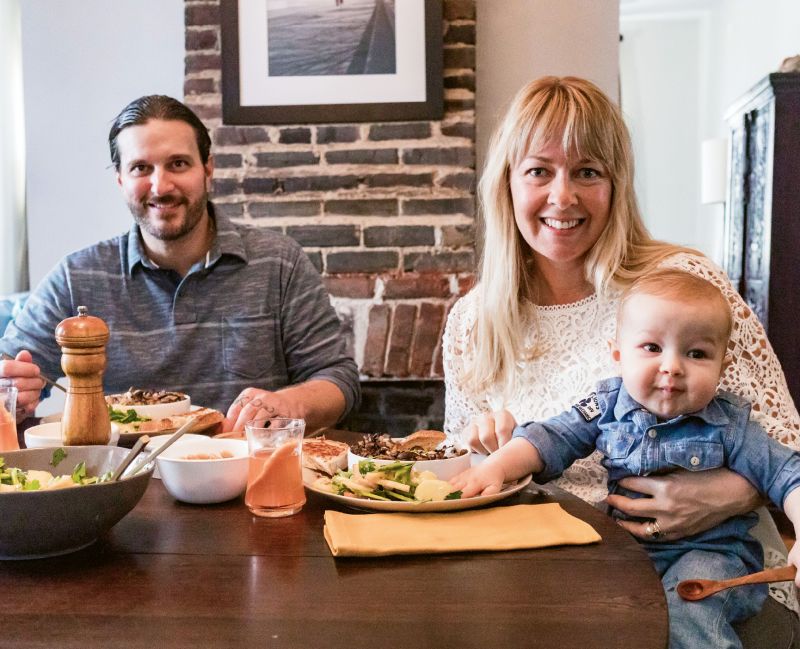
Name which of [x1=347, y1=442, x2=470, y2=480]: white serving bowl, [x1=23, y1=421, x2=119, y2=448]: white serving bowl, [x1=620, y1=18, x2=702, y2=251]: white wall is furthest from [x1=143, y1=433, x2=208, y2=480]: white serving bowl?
[x1=620, y1=18, x2=702, y2=251]: white wall

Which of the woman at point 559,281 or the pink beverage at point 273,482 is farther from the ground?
the woman at point 559,281

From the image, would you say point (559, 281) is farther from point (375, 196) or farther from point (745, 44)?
point (745, 44)

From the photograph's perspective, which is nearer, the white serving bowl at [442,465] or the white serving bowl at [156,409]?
the white serving bowl at [442,465]

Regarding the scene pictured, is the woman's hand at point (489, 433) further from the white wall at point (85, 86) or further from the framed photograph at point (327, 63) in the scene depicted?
the white wall at point (85, 86)

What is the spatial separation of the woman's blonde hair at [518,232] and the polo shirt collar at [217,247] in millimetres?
689

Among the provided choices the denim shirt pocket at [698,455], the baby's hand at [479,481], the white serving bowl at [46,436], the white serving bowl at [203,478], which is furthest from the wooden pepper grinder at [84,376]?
the denim shirt pocket at [698,455]

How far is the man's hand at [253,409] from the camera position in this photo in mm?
1531

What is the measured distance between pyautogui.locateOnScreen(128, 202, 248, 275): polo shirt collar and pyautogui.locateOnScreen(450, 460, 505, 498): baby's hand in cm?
114

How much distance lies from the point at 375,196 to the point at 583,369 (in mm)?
1610

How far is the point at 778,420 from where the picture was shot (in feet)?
4.59

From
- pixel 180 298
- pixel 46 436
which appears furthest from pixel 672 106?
pixel 46 436

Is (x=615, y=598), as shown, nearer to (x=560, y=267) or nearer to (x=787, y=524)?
(x=560, y=267)

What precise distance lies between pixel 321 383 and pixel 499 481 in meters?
0.85

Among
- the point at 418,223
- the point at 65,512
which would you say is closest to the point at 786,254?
the point at 418,223
